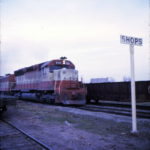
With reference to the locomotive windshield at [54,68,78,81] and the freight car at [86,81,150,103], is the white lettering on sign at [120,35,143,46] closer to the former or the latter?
the freight car at [86,81,150,103]

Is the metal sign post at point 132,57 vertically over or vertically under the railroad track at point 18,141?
over

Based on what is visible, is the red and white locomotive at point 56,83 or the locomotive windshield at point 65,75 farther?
the locomotive windshield at point 65,75

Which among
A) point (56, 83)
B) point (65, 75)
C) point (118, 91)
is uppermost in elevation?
point (65, 75)

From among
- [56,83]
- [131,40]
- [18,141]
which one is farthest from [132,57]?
[56,83]

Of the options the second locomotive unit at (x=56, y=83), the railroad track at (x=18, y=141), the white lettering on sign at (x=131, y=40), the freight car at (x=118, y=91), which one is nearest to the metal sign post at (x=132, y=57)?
the white lettering on sign at (x=131, y=40)

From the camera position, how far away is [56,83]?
1522 cm

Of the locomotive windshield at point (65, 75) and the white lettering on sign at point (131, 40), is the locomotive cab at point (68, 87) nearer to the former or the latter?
the locomotive windshield at point (65, 75)

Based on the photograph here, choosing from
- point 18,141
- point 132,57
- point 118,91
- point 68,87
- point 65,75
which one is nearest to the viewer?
point 18,141

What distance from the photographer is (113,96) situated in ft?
51.3

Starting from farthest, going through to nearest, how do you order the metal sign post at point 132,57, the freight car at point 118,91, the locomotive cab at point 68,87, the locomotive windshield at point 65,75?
the locomotive windshield at point 65,75, the locomotive cab at point 68,87, the freight car at point 118,91, the metal sign post at point 132,57

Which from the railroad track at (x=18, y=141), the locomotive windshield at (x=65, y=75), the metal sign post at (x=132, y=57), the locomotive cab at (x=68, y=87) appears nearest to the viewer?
the railroad track at (x=18, y=141)

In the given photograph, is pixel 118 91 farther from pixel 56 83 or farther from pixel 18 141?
pixel 18 141

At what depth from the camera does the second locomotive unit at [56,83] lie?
14.7m

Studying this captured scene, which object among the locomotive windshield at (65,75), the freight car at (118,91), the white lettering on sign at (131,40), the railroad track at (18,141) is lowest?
the railroad track at (18,141)
